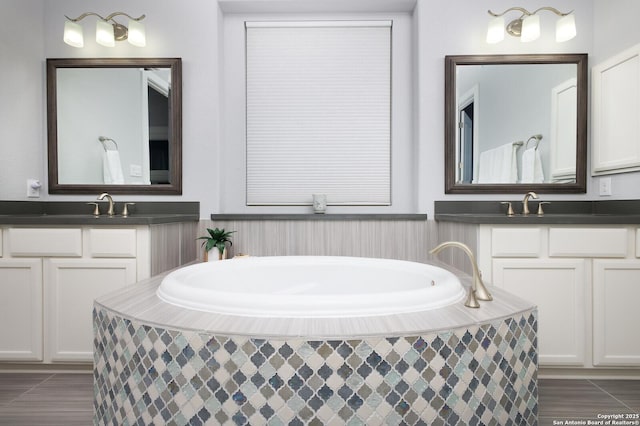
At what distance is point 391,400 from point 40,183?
275 cm

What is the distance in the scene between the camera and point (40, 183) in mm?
2650

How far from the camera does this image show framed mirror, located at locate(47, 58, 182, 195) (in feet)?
8.64

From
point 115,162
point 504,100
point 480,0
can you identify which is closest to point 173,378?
point 115,162

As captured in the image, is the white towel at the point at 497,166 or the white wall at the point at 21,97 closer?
the white wall at the point at 21,97

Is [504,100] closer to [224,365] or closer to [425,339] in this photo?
[425,339]

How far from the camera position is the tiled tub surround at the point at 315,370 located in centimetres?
96

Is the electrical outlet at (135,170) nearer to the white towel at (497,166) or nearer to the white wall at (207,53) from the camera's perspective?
the white wall at (207,53)

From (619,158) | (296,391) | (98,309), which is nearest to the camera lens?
(296,391)

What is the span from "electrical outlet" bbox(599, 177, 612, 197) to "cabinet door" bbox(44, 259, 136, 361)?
2.83 meters

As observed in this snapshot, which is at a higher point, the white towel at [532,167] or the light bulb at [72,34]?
the light bulb at [72,34]

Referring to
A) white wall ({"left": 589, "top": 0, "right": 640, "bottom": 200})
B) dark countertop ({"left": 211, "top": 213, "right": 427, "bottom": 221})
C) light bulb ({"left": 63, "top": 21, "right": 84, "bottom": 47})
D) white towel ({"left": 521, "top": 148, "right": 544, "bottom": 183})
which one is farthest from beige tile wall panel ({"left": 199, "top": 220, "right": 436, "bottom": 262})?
light bulb ({"left": 63, "top": 21, "right": 84, "bottom": 47})

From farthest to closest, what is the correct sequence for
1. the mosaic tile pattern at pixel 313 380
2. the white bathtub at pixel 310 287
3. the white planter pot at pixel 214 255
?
the white planter pot at pixel 214 255
the white bathtub at pixel 310 287
the mosaic tile pattern at pixel 313 380

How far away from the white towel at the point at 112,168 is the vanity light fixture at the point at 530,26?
257 centimetres

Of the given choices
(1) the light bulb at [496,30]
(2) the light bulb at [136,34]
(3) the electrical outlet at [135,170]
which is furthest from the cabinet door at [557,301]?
(2) the light bulb at [136,34]
